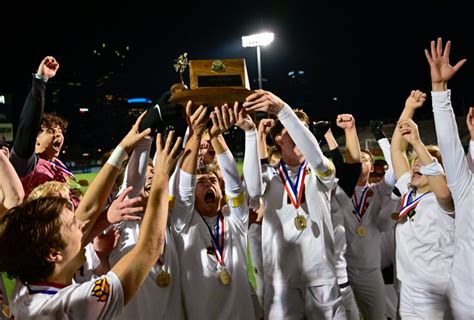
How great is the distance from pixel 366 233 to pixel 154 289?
2396 mm

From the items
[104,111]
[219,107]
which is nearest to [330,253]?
[219,107]

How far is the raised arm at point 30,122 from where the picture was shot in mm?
3098

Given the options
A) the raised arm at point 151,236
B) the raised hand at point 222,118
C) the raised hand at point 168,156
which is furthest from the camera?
the raised hand at point 222,118

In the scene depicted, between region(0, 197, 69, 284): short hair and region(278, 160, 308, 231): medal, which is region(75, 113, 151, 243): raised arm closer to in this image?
region(0, 197, 69, 284): short hair

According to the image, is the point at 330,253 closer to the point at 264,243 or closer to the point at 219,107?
the point at 264,243

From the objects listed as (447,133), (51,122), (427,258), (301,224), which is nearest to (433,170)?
(447,133)

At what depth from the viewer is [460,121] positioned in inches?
1432

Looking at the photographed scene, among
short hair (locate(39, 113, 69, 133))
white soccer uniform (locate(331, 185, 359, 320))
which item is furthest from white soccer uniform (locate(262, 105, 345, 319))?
short hair (locate(39, 113, 69, 133))

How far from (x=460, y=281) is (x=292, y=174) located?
1380 millimetres

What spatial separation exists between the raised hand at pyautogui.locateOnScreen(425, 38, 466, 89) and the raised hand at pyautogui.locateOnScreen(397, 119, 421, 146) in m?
0.55

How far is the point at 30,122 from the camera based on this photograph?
10.1 feet

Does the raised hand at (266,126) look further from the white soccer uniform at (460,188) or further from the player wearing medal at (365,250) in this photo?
the white soccer uniform at (460,188)

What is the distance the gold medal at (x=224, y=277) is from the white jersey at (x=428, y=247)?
1502 millimetres

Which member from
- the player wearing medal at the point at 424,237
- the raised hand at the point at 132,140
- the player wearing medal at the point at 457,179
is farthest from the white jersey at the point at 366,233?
the raised hand at the point at 132,140
